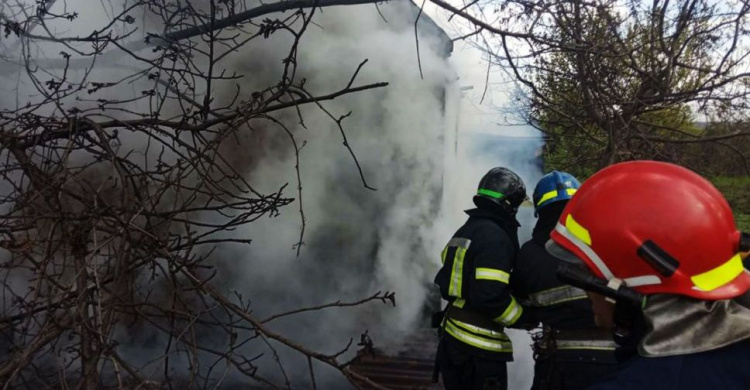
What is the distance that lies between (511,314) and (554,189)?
0.78 m

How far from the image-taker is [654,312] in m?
1.32

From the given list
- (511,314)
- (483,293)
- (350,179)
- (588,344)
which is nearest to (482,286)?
(483,293)

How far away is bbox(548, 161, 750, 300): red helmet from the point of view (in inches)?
51.6

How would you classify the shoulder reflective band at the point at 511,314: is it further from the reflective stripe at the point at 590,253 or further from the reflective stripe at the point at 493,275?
the reflective stripe at the point at 590,253

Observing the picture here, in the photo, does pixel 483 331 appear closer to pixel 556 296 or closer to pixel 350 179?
pixel 556 296

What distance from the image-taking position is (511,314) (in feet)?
10.9

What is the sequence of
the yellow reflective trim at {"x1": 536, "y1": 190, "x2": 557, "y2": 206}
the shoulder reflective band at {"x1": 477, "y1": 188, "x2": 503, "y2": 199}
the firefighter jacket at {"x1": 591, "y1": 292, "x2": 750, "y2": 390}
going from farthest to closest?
the shoulder reflective band at {"x1": 477, "y1": 188, "x2": 503, "y2": 199} < the yellow reflective trim at {"x1": 536, "y1": 190, "x2": 557, "y2": 206} < the firefighter jacket at {"x1": 591, "y1": 292, "x2": 750, "y2": 390}

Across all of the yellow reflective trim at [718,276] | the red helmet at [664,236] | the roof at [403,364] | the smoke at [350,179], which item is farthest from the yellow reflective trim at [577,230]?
the smoke at [350,179]

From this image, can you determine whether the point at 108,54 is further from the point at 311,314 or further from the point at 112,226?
the point at 112,226

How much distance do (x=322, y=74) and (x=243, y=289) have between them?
2.80m

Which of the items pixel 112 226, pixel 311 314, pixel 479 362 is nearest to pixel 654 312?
pixel 112 226

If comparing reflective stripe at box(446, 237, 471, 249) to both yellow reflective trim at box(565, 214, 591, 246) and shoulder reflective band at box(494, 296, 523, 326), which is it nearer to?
shoulder reflective band at box(494, 296, 523, 326)

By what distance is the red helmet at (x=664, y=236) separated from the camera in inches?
51.6

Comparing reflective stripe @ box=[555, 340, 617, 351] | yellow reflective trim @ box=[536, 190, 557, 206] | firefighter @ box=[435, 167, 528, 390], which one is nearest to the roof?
firefighter @ box=[435, 167, 528, 390]
